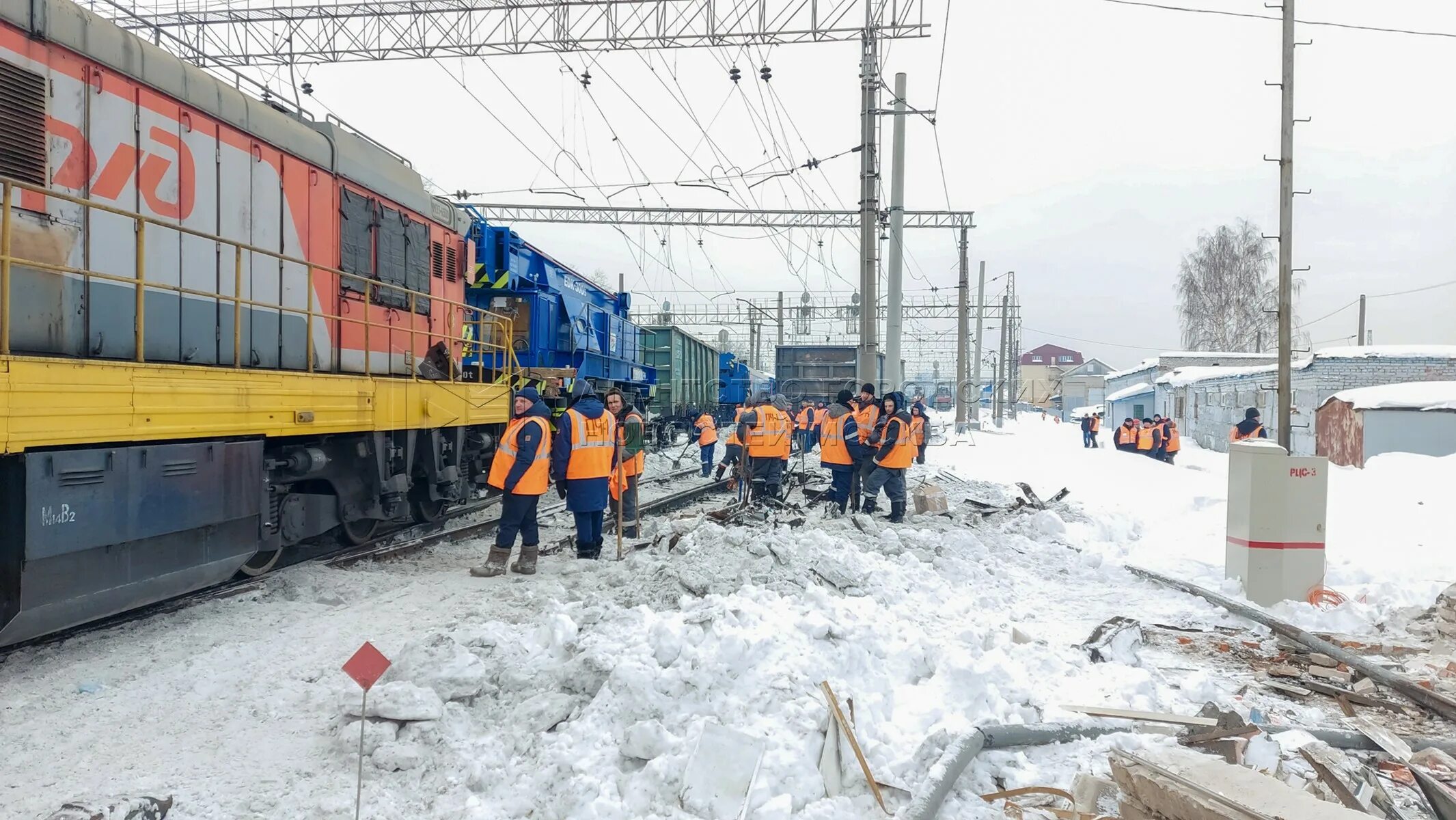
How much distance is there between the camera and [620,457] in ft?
25.6

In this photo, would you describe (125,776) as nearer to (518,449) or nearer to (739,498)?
(518,449)

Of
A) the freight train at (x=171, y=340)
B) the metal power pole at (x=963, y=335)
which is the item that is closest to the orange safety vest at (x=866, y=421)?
the freight train at (x=171, y=340)

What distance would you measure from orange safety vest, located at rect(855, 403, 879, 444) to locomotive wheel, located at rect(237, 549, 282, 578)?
629cm

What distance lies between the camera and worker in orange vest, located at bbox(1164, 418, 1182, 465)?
62.3 feet

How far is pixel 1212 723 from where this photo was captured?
357cm

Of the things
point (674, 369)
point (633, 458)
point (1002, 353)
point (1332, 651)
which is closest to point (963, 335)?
point (674, 369)

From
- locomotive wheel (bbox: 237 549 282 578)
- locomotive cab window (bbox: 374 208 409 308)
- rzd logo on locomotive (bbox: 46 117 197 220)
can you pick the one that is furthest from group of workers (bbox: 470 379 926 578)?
rzd logo on locomotive (bbox: 46 117 197 220)

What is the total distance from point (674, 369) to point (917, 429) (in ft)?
37.5

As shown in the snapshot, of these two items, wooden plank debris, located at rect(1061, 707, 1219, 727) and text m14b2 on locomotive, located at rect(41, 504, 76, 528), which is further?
text m14b2 on locomotive, located at rect(41, 504, 76, 528)

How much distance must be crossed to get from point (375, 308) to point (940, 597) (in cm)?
571

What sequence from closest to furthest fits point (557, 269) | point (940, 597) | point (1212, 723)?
point (1212, 723)
point (940, 597)
point (557, 269)

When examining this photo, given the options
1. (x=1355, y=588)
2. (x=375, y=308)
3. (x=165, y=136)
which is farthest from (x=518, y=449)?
(x=1355, y=588)

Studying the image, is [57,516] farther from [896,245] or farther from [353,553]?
[896,245]

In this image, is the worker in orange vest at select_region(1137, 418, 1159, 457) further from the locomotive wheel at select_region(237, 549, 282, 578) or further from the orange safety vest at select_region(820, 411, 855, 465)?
the locomotive wheel at select_region(237, 549, 282, 578)
